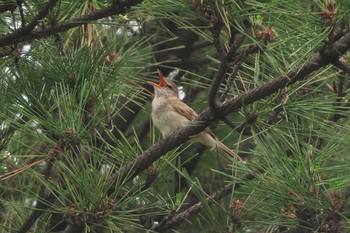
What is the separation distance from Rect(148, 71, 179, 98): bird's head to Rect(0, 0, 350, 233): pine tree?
3.56 ft

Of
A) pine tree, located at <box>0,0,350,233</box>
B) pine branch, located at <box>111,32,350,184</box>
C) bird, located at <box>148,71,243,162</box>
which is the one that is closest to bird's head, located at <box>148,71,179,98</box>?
bird, located at <box>148,71,243,162</box>

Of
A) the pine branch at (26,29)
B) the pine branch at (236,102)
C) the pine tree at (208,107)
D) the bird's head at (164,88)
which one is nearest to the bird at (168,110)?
the bird's head at (164,88)

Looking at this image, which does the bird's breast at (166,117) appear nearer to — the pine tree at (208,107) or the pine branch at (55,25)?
the pine tree at (208,107)

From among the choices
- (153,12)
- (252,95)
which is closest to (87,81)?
(153,12)

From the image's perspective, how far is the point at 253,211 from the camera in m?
3.08

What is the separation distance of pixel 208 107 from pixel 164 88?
1838mm

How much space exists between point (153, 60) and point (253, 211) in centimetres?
211

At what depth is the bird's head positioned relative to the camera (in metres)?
4.77

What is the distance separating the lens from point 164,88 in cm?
482

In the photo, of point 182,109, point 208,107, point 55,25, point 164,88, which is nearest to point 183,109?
point 182,109

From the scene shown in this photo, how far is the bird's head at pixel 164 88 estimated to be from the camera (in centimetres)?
477

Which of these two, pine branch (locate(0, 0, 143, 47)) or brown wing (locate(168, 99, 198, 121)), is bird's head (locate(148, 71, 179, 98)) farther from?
pine branch (locate(0, 0, 143, 47))

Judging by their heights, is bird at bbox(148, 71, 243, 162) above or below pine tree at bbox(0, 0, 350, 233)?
below

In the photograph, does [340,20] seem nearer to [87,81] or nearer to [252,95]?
[252,95]
